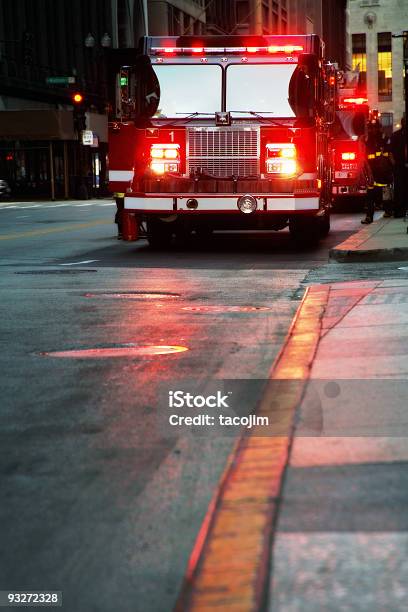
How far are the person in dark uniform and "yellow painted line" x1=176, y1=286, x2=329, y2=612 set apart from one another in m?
19.8

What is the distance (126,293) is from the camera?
43.1 feet

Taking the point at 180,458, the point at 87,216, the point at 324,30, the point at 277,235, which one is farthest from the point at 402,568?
the point at 324,30

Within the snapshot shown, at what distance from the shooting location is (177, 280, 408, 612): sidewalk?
12.3 ft

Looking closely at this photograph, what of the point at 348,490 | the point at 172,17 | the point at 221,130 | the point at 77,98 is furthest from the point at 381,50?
the point at 348,490

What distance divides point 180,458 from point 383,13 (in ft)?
424

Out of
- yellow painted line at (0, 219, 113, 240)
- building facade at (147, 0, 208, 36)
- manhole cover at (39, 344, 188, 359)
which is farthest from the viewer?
building facade at (147, 0, 208, 36)

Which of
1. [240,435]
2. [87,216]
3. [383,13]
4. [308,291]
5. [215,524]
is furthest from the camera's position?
[383,13]

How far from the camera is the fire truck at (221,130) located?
19.6 m

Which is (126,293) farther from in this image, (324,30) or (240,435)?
(324,30)

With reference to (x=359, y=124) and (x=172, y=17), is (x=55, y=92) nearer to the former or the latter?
Result: (x=172, y=17)

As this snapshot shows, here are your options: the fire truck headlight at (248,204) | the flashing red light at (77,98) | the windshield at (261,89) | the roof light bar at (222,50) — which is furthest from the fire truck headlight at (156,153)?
the flashing red light at (77,98)

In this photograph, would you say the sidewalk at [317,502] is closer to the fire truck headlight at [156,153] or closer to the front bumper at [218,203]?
the front bumper at [218,203]

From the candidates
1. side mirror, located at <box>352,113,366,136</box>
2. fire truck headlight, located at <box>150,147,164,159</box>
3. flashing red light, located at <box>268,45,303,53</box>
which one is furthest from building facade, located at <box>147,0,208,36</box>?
fire truck headlight, located at <box>150,147,164,159</box>

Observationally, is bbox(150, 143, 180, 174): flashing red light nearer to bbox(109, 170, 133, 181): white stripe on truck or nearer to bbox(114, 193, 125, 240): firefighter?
bbox(109, 170, 133, 181): white stripe on truck
